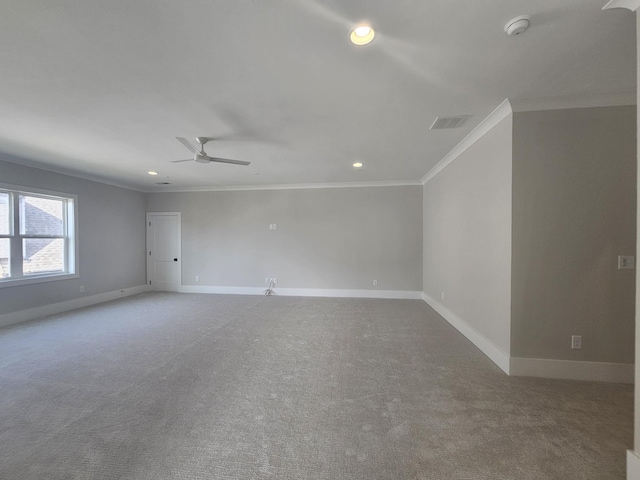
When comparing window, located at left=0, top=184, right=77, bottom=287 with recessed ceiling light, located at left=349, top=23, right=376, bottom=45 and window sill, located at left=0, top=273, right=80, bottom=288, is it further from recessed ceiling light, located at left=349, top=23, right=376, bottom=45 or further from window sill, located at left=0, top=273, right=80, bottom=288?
recessed ceiling light, located at left=349, top=23, right=376, bottom=45

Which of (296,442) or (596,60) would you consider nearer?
(296,442)

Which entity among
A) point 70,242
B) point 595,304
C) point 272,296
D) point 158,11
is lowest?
point 272,296

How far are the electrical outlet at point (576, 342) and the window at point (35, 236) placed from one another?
24.8 ft

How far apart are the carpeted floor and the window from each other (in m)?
1.33

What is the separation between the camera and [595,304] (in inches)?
90.7

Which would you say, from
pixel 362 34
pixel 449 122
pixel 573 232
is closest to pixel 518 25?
pixel 362 34

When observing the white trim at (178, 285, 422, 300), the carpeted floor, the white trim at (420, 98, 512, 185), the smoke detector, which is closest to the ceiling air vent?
the white trim at (420, 98, 512, 185)

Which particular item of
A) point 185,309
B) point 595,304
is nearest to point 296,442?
point 595,304

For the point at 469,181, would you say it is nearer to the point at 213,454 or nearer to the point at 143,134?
the point at 213,454

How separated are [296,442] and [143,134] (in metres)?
3.61

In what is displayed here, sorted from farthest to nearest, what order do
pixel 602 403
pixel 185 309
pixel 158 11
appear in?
pixel 185 309 < pixel 602 403 < pixel 158 11

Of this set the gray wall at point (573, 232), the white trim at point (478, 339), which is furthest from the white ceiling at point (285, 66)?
the white trim at point (478, 339)

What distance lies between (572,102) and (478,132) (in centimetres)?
79

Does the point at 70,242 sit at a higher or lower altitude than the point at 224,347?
higher
